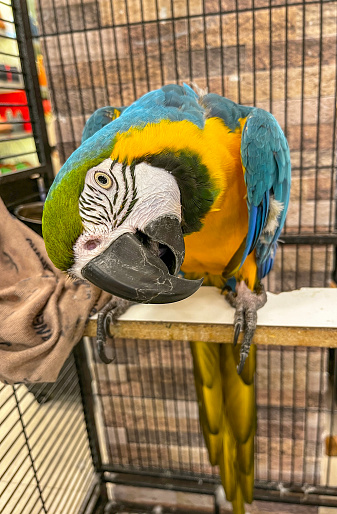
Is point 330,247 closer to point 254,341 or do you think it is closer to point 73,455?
point 254,341

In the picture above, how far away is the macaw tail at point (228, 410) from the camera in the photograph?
2.92 feet

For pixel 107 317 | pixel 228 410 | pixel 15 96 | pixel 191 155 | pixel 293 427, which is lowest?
pixel 293 427

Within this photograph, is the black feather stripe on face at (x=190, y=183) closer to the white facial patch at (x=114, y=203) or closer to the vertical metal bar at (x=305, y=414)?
the white facial patch at (x=114, y=203)

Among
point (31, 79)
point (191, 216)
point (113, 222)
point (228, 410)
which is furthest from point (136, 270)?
point (31, 79)

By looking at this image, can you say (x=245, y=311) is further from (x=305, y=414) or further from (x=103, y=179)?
(x=305, y=414)

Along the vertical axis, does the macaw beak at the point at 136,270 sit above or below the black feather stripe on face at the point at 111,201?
below

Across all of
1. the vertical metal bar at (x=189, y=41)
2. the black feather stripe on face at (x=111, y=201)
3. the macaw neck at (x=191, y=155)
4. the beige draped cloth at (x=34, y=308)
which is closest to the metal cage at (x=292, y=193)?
the vertical metal bar at (x=189, y=41)

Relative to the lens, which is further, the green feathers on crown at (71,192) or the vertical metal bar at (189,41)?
the vertical metal bar at (189,41)

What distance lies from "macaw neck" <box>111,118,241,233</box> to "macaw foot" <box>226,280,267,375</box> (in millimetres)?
206

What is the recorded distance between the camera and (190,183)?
24.0 inches

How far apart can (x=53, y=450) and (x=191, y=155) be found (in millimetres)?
1137

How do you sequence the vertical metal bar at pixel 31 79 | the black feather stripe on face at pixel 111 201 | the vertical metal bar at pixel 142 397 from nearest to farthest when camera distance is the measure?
the black feather stripe on face at pixel 111 201 < the vertical metal bar at pixel 31 79 < the vertical metal bar at pixel 142 397

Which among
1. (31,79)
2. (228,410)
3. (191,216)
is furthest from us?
(31,79)

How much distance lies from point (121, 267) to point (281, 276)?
0.87 m
